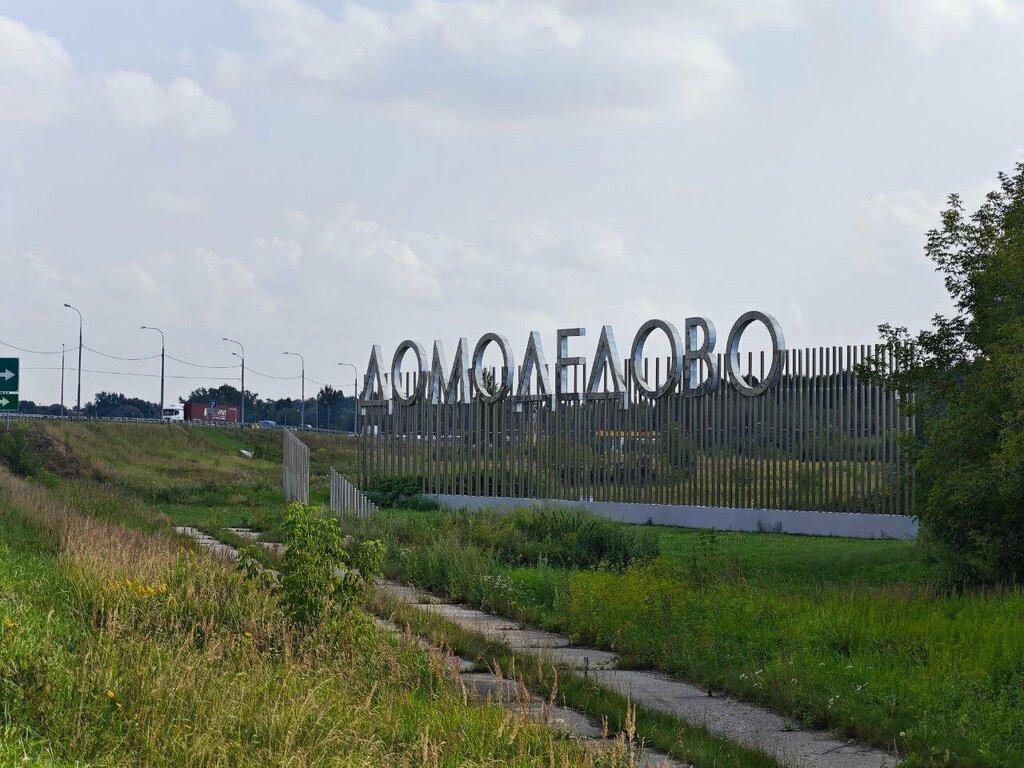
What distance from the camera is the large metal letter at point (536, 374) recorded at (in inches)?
1344

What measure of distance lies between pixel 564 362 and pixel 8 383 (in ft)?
46.8

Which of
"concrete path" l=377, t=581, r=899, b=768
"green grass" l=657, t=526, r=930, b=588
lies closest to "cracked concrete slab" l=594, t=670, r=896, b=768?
"concrete path" l=377, t=581, r=899, b=768

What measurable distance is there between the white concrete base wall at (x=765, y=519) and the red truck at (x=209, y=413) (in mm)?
77363

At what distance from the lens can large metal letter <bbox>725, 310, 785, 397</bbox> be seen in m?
28.3

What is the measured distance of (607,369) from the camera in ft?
107

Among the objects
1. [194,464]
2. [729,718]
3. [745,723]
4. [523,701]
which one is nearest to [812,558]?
[729,718]

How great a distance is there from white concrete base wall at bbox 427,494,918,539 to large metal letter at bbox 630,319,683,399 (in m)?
2.93

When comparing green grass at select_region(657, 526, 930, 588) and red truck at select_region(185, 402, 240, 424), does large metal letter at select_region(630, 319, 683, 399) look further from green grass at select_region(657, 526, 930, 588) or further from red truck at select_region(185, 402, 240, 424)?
red truck at select_region(185, 402, 240, 424)

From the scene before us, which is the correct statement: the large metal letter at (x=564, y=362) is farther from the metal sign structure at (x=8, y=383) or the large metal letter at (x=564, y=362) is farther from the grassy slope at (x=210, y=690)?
the grassy slope at (x=210, y=690)

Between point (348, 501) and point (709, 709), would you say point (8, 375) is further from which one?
point (709, 709)

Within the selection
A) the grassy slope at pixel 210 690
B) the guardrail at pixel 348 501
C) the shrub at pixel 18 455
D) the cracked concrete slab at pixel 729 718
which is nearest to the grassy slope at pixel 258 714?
the grassy slope at pixel 210 690

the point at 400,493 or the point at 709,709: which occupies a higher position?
the point at 400,493

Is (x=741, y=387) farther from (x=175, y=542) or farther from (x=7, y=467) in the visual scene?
(x=7, y=467)

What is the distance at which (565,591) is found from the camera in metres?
14.5
